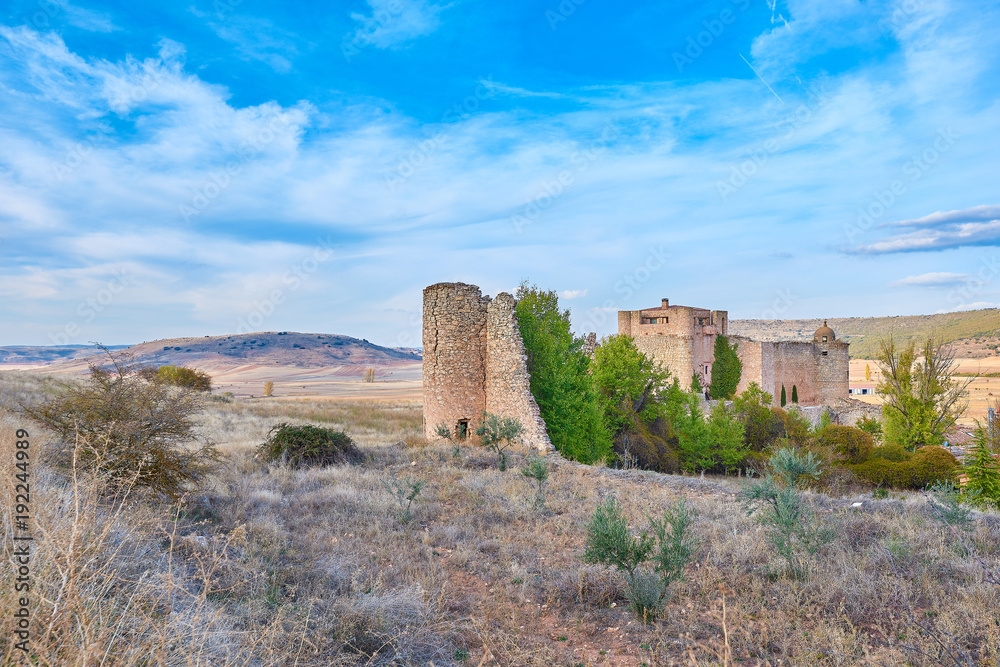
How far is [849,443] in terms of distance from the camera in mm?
19578

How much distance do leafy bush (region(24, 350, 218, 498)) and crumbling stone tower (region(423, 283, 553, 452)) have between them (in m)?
9.19

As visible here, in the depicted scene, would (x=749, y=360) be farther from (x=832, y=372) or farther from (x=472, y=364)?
(x=472, y=364)

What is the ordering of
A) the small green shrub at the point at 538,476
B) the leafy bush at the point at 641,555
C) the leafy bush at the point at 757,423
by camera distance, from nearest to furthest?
the leafy bush at the point at 641,555 → the small green shrub at the point at 538,476 → the leafy bush at the point at 757,423

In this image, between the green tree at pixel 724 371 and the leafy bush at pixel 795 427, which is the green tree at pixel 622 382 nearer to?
the leafy bush at pixel 795 427

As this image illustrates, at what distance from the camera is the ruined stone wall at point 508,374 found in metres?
14.7

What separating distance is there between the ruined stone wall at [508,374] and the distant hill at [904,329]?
210 feet

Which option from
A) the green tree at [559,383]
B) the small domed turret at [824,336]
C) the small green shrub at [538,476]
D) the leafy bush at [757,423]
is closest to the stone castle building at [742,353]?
the small domed turret at [824,336]

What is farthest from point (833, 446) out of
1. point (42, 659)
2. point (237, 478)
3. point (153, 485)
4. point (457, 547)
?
point (42, 659)

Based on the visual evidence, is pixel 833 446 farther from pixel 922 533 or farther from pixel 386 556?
pixel 386 556

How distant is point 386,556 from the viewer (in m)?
6.16

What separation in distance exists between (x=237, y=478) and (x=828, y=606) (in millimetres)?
9159

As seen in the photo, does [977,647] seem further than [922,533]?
No

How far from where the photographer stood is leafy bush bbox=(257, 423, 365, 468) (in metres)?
11.4

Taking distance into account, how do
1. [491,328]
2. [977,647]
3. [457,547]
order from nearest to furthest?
[977,647] → [457,547] → [491,328]
